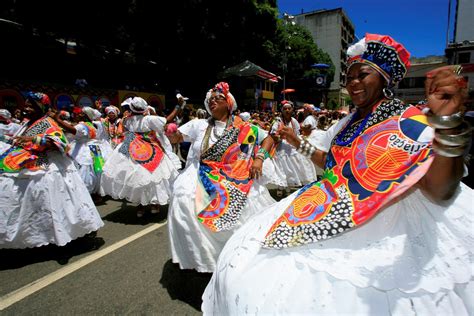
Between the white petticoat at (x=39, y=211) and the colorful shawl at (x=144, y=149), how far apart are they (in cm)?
157

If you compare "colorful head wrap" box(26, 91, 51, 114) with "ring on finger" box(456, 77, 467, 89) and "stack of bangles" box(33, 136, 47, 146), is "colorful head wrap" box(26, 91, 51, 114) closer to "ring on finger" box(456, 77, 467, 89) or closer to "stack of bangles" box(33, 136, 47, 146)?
"stack of bangles" box(33, 136, 47, 146)

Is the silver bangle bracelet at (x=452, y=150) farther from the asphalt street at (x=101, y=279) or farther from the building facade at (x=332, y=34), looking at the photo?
the building facade at (x=332, y=34)

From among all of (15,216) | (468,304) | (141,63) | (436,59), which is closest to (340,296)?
(468,304)

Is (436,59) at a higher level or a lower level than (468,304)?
higher

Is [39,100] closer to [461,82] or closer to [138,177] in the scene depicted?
[138,177]

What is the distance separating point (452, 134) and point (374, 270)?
62 centimetres

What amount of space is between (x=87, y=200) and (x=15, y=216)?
82 centimetres

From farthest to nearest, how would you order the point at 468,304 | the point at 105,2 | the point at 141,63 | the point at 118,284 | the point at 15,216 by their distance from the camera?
the point at 141,63 → the point at 105,2 → the point at 15,216 → the point at 118,284 → the point at 468,304

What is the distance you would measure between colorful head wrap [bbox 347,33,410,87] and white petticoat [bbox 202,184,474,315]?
27.7 inches

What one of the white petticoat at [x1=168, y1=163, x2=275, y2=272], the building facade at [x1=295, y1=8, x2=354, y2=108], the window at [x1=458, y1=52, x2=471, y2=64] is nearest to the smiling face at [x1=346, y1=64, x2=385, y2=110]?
the white petticoat at [x1=168, y1=163, x2=275, y2=272]

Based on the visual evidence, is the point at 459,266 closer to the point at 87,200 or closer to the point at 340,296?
the point at 340,296

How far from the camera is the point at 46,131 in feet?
12.2

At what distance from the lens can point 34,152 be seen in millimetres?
3711

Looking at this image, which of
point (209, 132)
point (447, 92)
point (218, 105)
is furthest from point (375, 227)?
point (218, 105)
